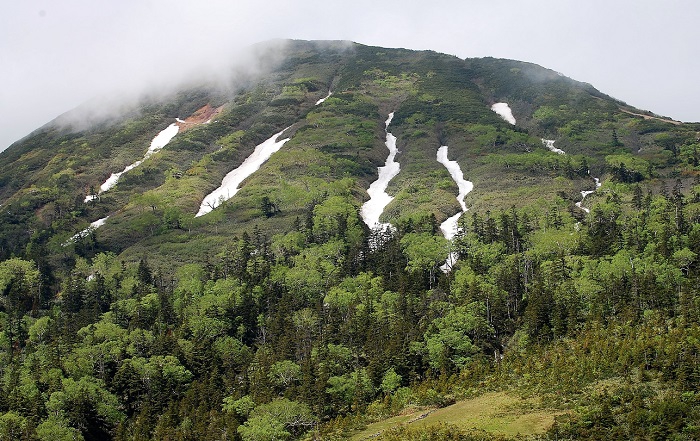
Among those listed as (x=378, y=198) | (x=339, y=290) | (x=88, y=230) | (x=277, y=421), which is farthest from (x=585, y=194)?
(x=88, y=230)

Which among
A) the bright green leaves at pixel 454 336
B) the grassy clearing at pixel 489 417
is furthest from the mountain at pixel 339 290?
the grassy clearing at pixel 489 417

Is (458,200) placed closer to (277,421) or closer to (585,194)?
(585,194)

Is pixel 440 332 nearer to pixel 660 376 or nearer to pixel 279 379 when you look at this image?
pixel 279 379

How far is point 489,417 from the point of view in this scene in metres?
59.5

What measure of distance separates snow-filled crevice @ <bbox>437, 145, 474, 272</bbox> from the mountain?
763mm

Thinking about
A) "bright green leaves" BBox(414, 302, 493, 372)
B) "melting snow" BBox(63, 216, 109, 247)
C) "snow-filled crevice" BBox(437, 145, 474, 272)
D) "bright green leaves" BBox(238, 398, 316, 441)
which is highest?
"snow-filled crevice" BBox(437, 145, 474, 272)

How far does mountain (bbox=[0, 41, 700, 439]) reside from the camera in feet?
257

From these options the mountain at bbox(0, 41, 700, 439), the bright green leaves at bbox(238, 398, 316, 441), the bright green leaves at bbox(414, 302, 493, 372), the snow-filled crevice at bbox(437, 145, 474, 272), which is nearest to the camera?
the bright green leaves at bbox(238, 398, 316, 441)

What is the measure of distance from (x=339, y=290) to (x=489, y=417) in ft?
164

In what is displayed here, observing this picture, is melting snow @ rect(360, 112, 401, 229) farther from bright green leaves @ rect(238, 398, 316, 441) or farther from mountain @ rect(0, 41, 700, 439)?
bright green leaves @ rect(238, 398, 316, 441)

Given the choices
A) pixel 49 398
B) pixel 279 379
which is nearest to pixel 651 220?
pixel 279 379

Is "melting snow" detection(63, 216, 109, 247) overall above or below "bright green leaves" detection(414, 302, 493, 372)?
above

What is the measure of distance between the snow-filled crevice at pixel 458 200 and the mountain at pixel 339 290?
2.50 feet

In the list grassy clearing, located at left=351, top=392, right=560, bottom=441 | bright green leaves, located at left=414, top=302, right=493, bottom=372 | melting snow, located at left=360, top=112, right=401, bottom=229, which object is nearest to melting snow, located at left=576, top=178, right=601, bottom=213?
melting snow, located at left=360, top=112, right=401, bottom=229
